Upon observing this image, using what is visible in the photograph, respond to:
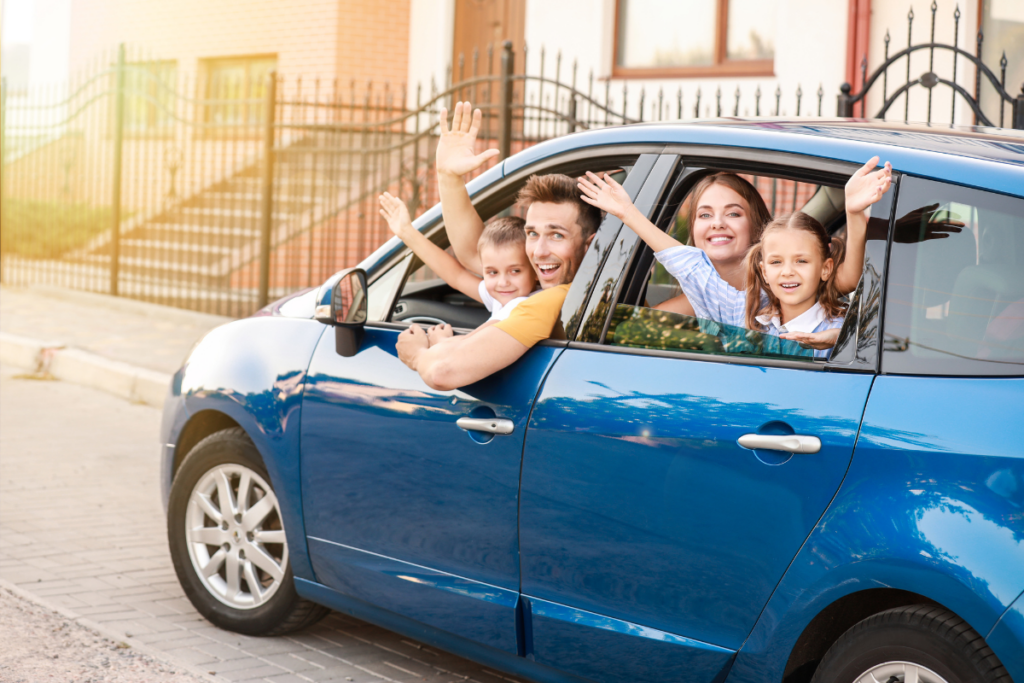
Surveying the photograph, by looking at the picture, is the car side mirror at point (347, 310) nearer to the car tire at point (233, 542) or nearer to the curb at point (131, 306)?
the car tire at point (233, 542)

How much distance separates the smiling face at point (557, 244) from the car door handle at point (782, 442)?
3.13 feet

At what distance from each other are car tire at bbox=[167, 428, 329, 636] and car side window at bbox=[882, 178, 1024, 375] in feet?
7.38

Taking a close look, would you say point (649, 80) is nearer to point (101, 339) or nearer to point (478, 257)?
point (101, 339)

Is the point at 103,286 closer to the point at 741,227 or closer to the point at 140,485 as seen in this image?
the point at 140,485

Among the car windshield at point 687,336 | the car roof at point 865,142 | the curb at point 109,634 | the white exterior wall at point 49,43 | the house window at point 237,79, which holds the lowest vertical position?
the curb at point 109,634

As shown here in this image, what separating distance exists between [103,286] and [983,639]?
13415mm

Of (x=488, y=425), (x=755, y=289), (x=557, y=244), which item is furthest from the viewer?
(x=557, y=244)

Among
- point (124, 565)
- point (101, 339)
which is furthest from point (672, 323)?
point (101, 339)

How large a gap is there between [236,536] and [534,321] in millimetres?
1599

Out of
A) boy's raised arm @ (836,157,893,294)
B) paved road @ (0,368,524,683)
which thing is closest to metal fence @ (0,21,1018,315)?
paved road @ (0,368,524,683)

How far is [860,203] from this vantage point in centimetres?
268

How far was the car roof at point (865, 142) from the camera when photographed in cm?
259

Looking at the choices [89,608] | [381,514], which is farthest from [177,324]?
[381,514]

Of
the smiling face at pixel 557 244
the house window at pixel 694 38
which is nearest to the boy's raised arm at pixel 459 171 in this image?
the smiling face at pixel 557 244
